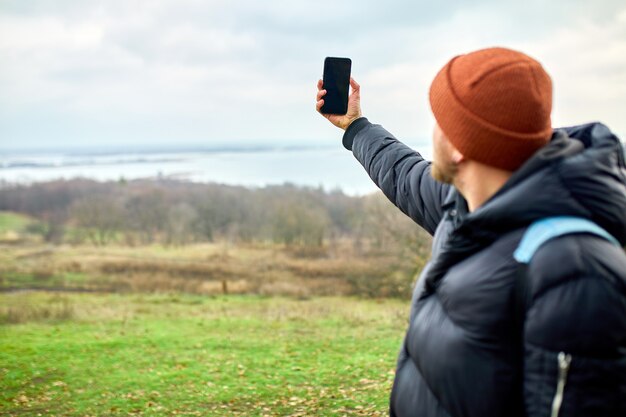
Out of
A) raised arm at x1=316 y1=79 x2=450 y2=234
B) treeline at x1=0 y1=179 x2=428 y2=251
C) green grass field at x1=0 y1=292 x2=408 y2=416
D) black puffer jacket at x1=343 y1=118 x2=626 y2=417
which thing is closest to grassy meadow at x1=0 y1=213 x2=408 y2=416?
green grass field at x1=0 y1=292 x2=408 y2=416

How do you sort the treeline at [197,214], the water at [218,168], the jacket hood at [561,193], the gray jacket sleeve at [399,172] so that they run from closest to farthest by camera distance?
the jacket hood at [561,193] → the gray jacket sleeve at [399,172] → the treeline at [197,214] → the water at [218,168]

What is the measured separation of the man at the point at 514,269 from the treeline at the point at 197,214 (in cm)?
3269

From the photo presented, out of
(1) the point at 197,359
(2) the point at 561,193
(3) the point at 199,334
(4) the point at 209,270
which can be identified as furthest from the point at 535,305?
(4) the point at 209,270

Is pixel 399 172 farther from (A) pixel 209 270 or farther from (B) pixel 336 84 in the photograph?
(A) pixel 209 270

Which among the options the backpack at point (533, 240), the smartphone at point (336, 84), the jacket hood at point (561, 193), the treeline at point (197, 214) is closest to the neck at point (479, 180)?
the jacket hood at point (561, 193)

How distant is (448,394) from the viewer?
1790mm

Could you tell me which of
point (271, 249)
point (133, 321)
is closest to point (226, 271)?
point (271, 249)

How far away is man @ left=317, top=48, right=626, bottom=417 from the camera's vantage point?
1.52 meters

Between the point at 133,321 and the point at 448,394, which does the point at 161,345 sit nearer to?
the point at 133,321

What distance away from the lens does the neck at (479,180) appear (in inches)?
73.7

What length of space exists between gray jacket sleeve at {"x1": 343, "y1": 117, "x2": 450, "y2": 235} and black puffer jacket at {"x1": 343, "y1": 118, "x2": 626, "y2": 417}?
26.8 inches

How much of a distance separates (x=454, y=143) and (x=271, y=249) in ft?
158

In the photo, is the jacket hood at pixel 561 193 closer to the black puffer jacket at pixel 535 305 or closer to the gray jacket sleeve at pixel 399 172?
the black puffer jacket at pixel 535 305

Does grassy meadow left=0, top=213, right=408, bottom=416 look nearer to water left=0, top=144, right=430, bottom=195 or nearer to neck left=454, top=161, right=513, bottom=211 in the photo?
neck left=454, top=161, right=513, bottom=211
